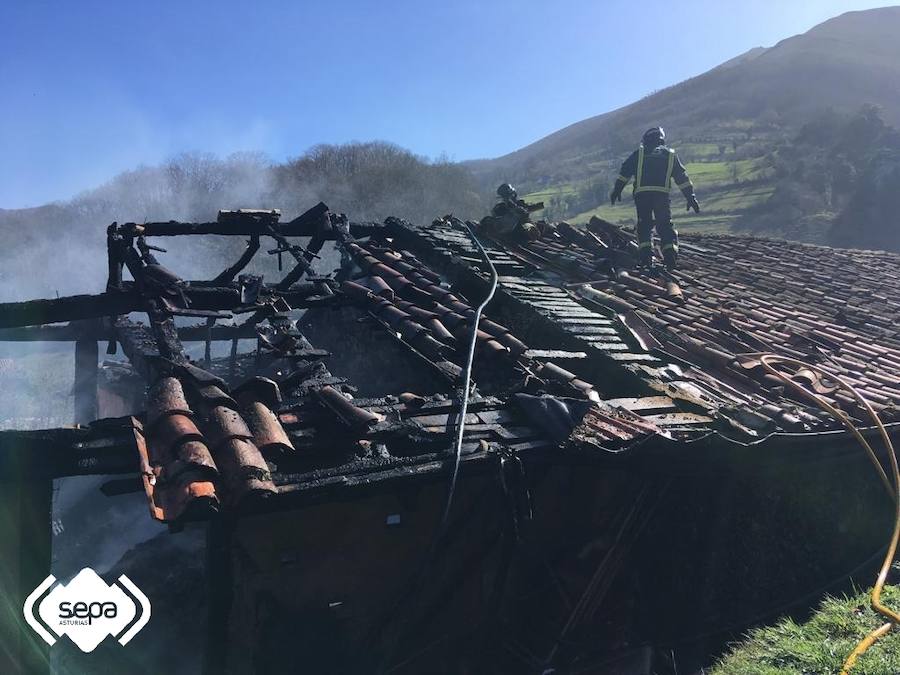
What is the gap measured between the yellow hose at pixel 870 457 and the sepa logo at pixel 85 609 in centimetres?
515

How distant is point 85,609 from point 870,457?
655 cm

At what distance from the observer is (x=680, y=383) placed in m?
6.07

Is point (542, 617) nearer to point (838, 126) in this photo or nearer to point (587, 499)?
point (587, 499)

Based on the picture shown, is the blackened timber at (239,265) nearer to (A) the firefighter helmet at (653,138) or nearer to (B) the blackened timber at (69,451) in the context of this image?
(B) the blackened timber at (69,451)

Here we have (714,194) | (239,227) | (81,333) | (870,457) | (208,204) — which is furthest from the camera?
(714,194)

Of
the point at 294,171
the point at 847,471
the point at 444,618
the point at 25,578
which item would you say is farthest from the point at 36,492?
the point at 294,171

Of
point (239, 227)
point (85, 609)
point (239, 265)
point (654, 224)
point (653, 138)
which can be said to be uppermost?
point (653, 138)

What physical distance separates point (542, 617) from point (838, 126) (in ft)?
206

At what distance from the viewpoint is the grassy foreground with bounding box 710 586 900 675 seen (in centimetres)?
443

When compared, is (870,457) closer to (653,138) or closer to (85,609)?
(653,138)

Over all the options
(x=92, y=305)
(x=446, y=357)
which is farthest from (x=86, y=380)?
(x=446, y=357)

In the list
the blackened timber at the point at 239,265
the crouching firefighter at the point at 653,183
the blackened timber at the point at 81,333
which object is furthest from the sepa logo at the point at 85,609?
the crouching firefighter at the point at 653,183

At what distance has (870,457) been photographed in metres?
5.73

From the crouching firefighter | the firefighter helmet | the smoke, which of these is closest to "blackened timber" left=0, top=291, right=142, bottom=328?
the crouching firefighter
